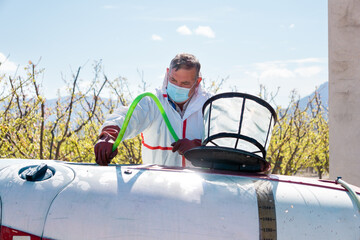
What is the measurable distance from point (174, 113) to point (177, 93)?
0.15 meters

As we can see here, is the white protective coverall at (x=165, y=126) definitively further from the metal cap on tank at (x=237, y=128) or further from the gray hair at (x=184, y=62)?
the metal cap on tank at (x=237, y=128)

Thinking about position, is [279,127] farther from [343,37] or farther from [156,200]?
[156,200]

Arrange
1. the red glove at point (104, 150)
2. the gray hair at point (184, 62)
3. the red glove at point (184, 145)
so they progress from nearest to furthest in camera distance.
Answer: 1. the red glove at point (104, 150)
2. the red glove at point (184, 145)
3. the gray hair at point (184, 62)

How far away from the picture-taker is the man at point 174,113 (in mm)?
2863

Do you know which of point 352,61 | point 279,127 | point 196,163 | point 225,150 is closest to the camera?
point 225,150

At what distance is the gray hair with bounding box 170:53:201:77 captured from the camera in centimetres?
285

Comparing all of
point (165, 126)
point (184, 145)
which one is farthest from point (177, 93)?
point (184, 145)

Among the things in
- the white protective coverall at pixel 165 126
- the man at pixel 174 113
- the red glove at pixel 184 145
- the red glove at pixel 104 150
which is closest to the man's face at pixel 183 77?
the man at pixel 174 113

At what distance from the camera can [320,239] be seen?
5.74 feet

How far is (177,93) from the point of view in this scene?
115 inches

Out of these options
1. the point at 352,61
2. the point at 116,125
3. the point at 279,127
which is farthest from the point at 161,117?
the point at 279,127

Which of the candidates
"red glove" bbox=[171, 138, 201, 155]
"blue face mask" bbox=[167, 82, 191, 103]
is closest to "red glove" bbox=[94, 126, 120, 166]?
"red glove" bbox=[171, 138, 201, 155]

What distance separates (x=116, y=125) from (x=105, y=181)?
2.48ft

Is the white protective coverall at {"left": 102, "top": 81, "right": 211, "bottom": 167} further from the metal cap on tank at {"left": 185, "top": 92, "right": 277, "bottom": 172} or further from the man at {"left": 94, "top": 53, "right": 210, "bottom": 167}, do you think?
the metal cap on tank at {"left": 185, "top": 92, "right": 277, "bottom": 172}
